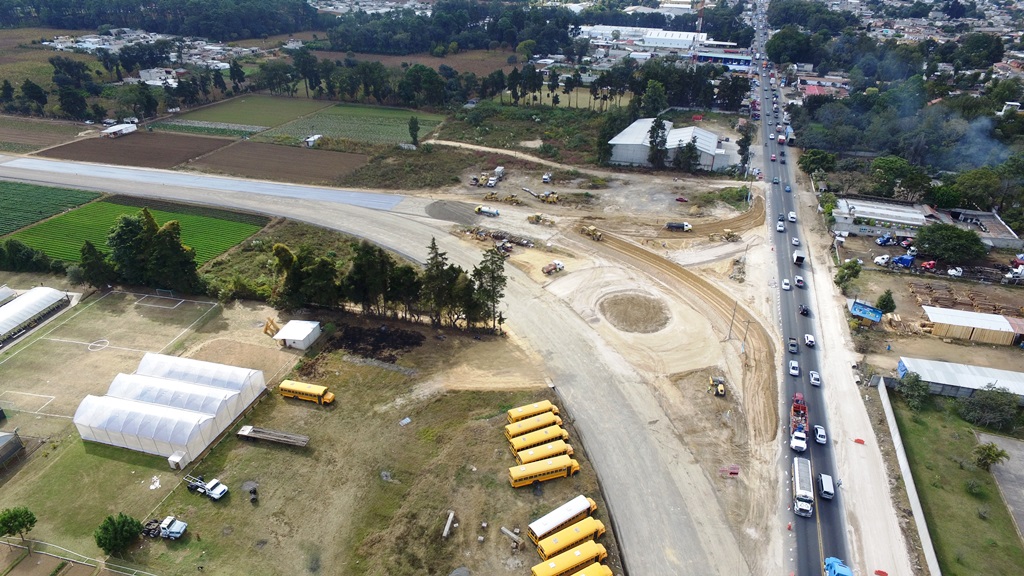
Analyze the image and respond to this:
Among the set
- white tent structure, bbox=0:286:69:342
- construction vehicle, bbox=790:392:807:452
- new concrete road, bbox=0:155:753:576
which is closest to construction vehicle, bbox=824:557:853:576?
new concrete road, bbox=0:155:753:576

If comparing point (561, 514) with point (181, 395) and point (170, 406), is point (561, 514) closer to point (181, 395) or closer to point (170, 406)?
point (181, 395)

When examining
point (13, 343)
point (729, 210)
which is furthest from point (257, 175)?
point (729, 210)

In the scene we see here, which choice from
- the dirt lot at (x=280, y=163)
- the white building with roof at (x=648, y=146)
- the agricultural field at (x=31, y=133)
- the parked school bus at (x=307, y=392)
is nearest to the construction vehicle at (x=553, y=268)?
the parked school bus at (x=307, y=392)

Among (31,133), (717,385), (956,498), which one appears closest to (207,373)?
(717,385)

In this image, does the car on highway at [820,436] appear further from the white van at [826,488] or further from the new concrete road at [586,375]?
the new concrete road at [586,375]

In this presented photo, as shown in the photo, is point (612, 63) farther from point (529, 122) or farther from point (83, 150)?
point (83, 150)

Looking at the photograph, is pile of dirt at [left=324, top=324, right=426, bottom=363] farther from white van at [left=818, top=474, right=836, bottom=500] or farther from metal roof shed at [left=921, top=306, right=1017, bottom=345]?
metal roof shed at [left=921, top=306, right=1017, bottom=345]
